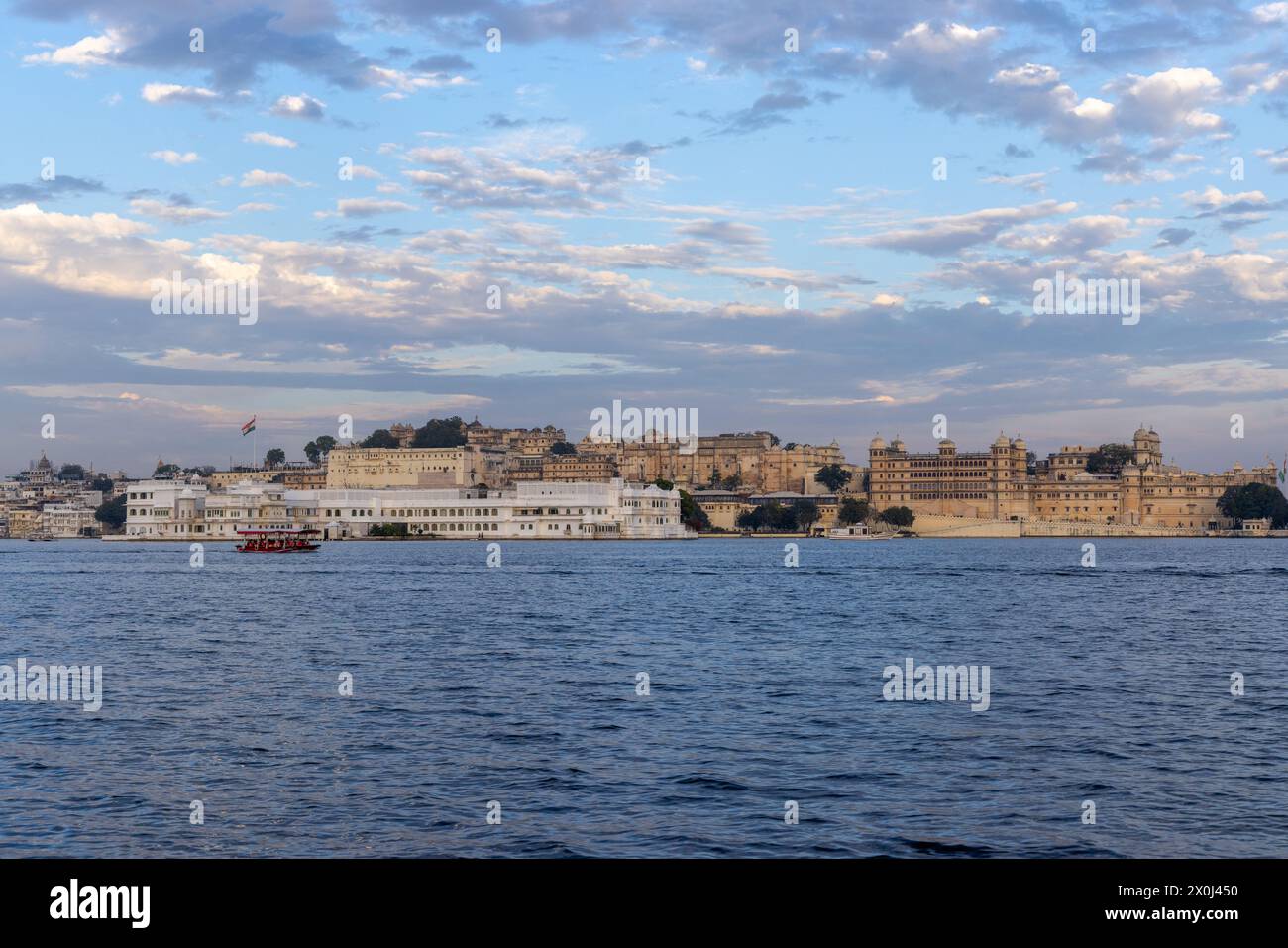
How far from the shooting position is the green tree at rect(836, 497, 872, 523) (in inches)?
7554

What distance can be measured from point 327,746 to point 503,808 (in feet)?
15.9

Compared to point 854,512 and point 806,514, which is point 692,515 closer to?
point 806,514

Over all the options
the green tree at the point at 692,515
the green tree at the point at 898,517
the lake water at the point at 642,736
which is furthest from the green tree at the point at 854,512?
the lake water at the point at 642,736

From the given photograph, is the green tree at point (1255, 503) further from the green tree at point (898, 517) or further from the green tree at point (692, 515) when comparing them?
the green tree at point (692, 515)

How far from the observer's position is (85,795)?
49.2 ft

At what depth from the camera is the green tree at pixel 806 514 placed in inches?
7694

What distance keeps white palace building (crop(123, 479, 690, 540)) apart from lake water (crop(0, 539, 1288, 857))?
108 meters

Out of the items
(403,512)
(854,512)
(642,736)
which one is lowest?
(642,736)

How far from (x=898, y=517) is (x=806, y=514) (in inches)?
513

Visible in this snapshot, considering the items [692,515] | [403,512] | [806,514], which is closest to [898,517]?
[806,514]

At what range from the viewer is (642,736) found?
19141mm

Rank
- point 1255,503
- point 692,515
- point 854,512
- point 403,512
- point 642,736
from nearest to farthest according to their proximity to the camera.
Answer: point 642,736
point 403,512
point 692,515
point 854,512
point 1255,503

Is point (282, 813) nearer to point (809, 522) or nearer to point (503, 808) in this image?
point (503, 808)
